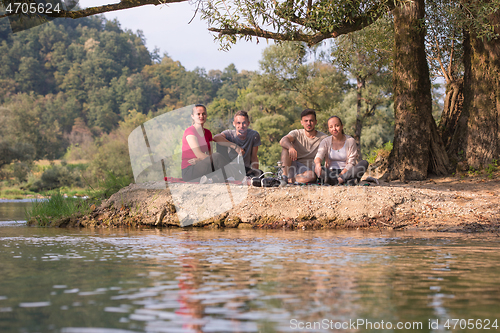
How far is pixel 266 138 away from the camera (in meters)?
56.6

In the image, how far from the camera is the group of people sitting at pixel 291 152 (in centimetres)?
930

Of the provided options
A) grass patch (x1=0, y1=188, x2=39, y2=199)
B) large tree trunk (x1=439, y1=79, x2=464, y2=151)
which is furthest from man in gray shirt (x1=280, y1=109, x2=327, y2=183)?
grass patch (x1=0, y1=188, x2=39, y2=199)

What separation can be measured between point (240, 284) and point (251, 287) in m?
0.13

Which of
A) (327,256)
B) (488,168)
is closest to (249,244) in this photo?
(327,256)

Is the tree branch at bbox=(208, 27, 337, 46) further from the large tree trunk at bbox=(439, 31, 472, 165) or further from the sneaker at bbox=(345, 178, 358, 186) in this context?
the large tree trunk at bbox=(439, 31, 472, 165)

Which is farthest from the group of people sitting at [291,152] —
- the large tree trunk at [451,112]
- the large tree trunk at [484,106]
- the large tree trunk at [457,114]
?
the large tree trunk at [451,112]

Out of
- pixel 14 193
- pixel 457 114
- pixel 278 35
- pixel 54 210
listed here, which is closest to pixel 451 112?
pixel 457 114

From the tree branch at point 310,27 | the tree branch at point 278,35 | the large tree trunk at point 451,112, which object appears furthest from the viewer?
the large tree trunk at point 451,112

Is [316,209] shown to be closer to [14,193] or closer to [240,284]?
[240,284]

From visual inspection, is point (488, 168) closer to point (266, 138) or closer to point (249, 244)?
point (249, 244)

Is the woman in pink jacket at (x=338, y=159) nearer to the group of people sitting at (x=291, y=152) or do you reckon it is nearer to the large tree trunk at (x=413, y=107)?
the group of people sitting at (x=291, y=152)

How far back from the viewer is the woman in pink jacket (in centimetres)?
926

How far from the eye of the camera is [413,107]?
12.2 meters

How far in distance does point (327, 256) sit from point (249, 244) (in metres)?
1.34
